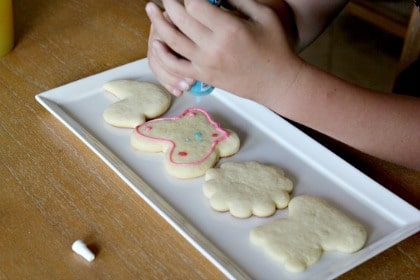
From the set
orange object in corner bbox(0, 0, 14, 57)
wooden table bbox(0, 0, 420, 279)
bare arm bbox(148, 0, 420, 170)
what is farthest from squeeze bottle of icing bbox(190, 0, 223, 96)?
orange object in corner bbox(0, 0, 14, 57)

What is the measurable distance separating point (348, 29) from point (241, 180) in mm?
1651

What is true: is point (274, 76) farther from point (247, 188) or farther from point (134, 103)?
point (134, 103)

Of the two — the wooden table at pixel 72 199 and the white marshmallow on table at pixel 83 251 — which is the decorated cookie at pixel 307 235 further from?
the white marshmallow on table at pixel 83 251

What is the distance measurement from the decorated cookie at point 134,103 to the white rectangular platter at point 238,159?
0.01m

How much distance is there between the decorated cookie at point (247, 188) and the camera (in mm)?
745

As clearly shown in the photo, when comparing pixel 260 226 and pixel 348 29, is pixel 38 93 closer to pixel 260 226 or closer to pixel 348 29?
pixel 260 226

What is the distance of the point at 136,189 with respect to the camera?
2.51 feet

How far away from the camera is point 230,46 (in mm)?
716

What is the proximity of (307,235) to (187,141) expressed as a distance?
0.75 feet

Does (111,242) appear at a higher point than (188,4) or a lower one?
lower

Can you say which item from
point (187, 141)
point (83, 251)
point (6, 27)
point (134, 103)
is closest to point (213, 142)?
point (187, 141)

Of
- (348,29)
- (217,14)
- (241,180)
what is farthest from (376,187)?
(348,29)

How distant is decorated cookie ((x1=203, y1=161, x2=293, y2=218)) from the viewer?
29.3 inches

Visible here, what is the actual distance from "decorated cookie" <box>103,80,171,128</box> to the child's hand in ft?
0.44
